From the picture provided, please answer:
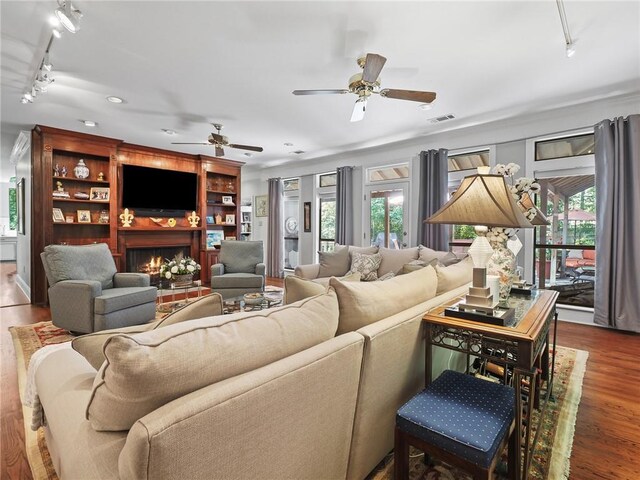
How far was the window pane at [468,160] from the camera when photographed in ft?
15.6

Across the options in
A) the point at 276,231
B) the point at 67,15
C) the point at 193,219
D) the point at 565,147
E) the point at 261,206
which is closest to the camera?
the point at 67,15

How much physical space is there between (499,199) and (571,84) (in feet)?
9.72

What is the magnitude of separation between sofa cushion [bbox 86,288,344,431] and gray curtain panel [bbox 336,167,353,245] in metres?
5.15

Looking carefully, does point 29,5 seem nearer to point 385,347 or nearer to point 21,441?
point 21,441

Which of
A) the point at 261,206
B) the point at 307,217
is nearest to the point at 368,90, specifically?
the point at 307,217

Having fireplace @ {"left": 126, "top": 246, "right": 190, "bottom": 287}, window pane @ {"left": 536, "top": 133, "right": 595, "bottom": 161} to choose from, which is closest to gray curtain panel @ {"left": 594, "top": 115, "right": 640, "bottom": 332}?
window pane @ {"left": 536, "top": 133, "right": 595, "bottom": 161}

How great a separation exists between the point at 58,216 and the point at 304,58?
4625 millimetres

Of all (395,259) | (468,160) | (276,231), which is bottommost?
(395,259)

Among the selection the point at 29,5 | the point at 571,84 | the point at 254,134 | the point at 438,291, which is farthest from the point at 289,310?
the point at 254,134

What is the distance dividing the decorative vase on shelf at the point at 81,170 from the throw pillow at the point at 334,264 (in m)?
4.10

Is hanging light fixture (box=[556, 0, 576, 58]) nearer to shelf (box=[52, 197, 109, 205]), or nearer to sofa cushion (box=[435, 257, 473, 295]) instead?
sofa cushion (box=[435, 257, 473, 295])

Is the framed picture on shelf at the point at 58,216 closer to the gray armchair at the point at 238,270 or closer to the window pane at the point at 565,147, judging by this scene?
the gray armchair at the point at 238,270

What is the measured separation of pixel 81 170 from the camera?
202 inches

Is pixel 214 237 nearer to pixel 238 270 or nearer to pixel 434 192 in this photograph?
pixel 238 270
